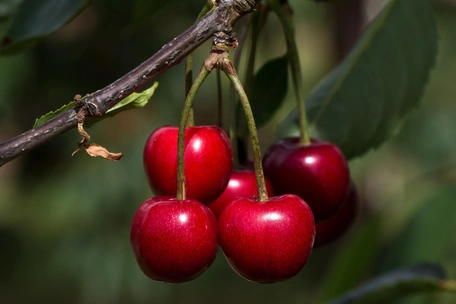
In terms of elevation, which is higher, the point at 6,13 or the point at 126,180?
the point at 126,180

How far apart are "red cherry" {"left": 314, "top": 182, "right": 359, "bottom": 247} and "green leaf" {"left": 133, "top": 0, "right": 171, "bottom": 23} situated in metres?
0.35

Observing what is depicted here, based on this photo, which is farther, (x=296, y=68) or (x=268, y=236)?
(x=296, y=68)

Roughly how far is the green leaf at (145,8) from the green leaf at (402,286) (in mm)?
527

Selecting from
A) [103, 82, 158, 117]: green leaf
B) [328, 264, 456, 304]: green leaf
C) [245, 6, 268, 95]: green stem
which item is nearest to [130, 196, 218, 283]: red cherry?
[103, 82, 158, 117]: green leaf

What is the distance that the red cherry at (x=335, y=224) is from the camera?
2.98 feet

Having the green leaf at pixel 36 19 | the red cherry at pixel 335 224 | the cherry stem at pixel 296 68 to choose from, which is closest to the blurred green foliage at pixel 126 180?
the green leaf at pixel 36 19

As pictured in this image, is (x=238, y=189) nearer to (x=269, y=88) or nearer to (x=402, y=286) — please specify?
(x=269, y=88)

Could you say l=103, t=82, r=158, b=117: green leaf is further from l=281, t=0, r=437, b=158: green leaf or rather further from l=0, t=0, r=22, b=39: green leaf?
l=281, t=0, r=437, b=158: green leaf

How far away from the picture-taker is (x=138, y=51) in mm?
2707

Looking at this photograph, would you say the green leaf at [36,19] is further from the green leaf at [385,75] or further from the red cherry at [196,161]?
the green leaf at [385,75]

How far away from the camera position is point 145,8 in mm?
945

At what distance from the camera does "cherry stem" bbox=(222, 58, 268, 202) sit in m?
0.65

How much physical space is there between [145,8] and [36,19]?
152 mm

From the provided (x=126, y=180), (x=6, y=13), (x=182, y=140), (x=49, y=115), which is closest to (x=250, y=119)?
(x=182, y=140)
